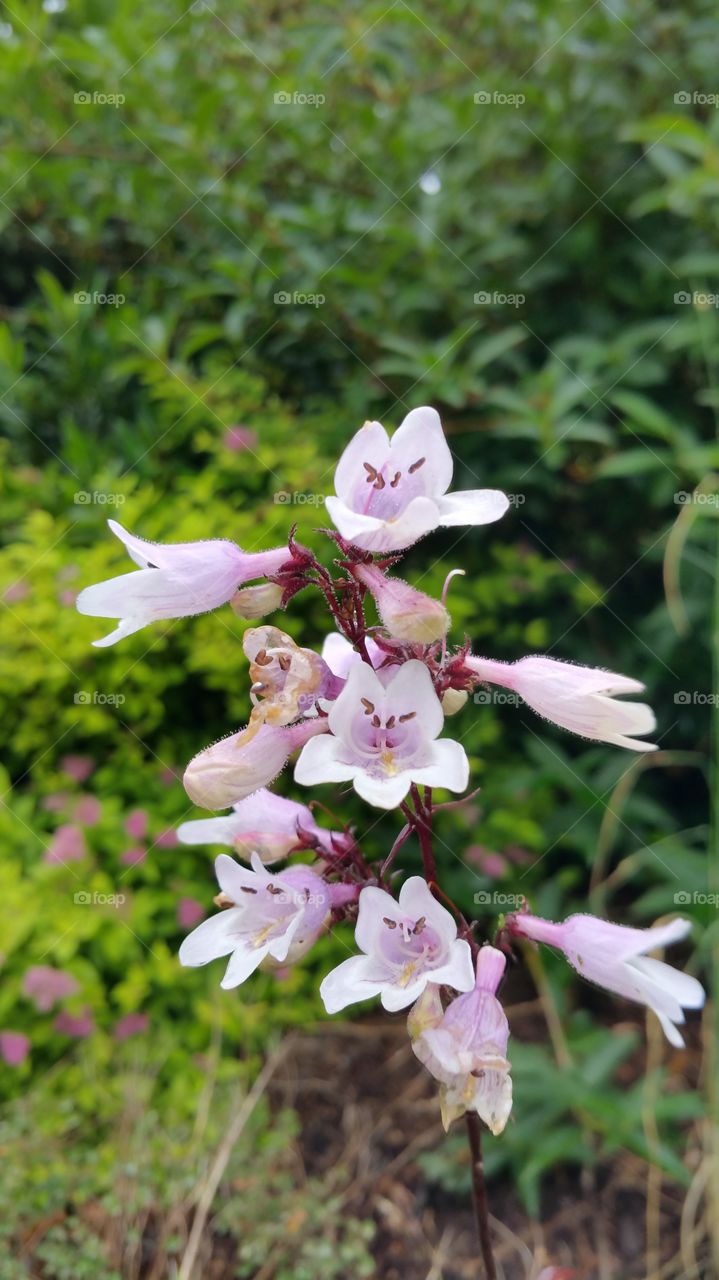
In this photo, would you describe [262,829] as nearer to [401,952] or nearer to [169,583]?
[401,952]

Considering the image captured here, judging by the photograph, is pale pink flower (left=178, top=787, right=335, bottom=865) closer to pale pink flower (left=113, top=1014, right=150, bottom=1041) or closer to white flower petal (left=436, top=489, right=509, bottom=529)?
white flower petal (left=436, top=489, right=509, bottom=529)

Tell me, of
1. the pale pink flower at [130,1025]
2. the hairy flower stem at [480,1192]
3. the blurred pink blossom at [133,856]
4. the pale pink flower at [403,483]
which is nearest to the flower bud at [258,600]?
the pale pink flower at [403,483]

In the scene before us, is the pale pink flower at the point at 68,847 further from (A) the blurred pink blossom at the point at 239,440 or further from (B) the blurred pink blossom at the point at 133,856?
(A) the blurred pink blossom at the point at 239,440

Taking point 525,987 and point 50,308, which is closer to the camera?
point 525,987

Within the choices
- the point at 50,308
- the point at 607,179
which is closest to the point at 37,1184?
the point at 50,308

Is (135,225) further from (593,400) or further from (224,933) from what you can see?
(224,933)

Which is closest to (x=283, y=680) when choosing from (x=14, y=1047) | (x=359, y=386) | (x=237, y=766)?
(x=237, y=766)
